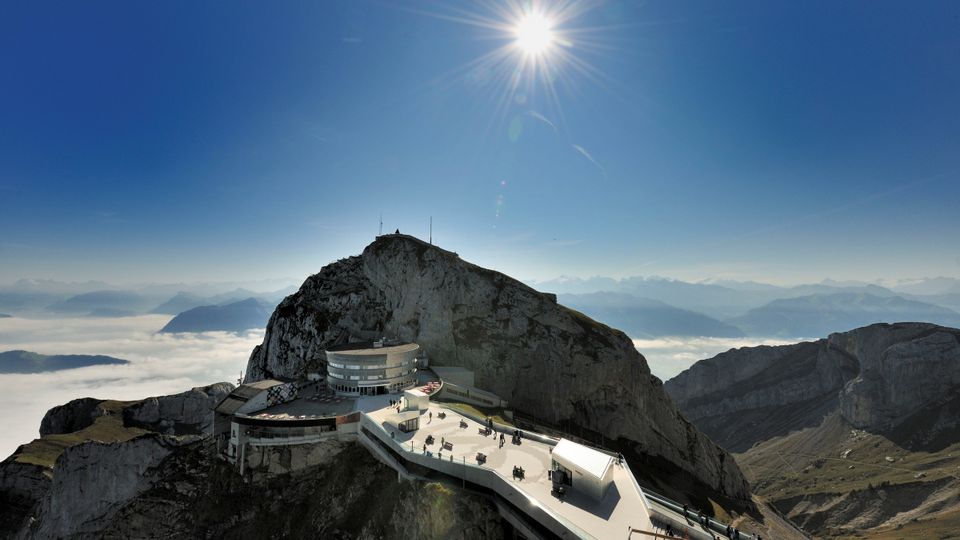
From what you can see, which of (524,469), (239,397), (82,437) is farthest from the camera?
(82,437)

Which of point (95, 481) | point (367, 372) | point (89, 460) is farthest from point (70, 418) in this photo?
point (367, 372)

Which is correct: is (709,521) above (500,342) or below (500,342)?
below

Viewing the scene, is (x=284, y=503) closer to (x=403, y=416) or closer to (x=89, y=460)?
Result: (x=403, y=416)

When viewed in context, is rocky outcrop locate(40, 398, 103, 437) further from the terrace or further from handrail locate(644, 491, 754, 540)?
handrail locate(644, 491, 754, 540)

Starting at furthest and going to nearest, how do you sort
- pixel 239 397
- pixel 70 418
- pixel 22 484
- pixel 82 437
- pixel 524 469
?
pixel 70 418 → pixel 82 437 → pixel 22 484 → pixel 239 397 → pixel 524 469

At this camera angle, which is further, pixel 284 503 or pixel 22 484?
pixel 22 484

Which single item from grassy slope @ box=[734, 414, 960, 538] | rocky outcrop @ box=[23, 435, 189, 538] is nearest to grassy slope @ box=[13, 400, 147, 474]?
rocky outcrop @ box=[23, 435, 189, 538]

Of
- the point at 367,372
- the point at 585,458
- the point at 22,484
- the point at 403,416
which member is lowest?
the point at 22,484
